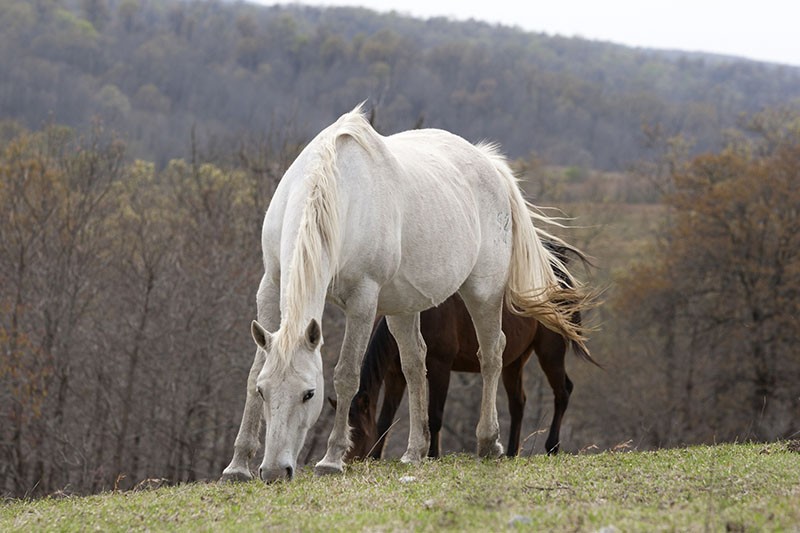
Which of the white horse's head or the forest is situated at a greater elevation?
the white horse's head

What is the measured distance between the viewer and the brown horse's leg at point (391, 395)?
905cm

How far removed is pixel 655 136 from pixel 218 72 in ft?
109

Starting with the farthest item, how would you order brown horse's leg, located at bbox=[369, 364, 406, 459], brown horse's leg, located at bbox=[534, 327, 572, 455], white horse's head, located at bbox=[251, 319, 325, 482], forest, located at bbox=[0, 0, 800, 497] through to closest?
forest, located at bbox=[0, 0, 800, 497] < brown horse's leg, located at bbox=[534, 327, 572, 455] < brown horse's leg, located at bbox=[369, 364, 406, 459] < white horse's head, located at bbox=[251, 319, 325, 482]

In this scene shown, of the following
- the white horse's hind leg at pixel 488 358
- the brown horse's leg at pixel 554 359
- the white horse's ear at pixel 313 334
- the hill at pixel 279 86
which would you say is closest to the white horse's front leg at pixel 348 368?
the white horse's ear at pixel 313 334

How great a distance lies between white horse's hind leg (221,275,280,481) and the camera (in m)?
6.39

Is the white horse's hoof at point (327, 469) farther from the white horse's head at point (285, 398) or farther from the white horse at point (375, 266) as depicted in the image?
the white horse's head at point (285, 398)

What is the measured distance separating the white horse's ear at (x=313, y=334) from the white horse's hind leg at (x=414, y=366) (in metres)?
2.59

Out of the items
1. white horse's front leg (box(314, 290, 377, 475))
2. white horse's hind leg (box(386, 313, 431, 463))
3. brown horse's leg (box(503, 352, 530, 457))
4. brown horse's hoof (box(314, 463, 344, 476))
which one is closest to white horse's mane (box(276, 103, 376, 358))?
white horse's front leg (box(314, 290, 377, 475))

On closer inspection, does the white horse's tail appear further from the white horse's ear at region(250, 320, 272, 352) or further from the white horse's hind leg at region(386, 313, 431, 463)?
the white horse's ear at region(250, 320, 272, 352)

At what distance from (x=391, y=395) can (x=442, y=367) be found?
0.56 meters

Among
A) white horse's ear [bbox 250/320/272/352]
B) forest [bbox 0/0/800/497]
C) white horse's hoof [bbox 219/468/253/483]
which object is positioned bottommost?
forest [bbox 0/0/800/497]

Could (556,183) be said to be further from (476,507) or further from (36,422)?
(476,507)

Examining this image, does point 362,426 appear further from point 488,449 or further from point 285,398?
point 285,398

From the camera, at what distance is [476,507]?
174 inches
